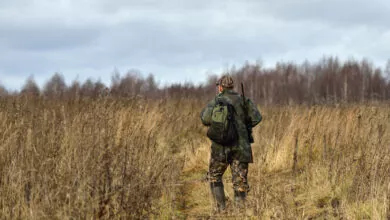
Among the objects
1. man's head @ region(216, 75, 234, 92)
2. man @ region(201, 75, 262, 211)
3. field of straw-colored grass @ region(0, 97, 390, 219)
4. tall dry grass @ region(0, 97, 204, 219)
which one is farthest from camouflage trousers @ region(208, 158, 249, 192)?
man's head @ region(216, 75, 234, 92)

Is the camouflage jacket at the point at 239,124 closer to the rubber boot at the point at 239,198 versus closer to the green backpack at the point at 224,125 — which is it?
the green backpack at the point at 224,125

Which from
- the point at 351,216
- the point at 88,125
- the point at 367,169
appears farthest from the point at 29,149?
the point at 367,169

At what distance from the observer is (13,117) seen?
21.4ft

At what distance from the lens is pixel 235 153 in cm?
491

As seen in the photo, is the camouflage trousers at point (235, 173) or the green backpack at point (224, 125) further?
the camouflage trousers at point (235, 173)

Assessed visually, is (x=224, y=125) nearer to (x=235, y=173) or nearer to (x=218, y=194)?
(x=235, y=173)

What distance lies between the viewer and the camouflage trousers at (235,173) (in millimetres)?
4902

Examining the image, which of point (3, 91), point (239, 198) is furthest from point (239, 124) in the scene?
point (3, 91)

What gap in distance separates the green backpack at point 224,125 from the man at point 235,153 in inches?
2.1

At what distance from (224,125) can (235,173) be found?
0.57 metres

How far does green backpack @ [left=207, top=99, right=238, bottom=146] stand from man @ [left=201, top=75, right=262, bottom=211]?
0.05 meters

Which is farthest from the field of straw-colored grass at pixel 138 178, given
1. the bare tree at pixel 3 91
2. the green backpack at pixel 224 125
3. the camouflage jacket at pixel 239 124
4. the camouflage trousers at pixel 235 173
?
the bare tree at pixel 3 91

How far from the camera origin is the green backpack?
4.79m

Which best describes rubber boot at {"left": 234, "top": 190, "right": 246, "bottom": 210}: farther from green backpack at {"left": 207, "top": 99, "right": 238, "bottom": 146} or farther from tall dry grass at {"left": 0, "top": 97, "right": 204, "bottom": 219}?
tall dry grass at {"left": 0, "top": 97, "right": 204, "bottom": 219}
